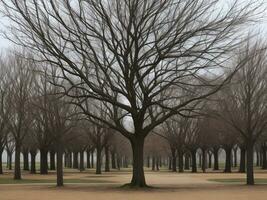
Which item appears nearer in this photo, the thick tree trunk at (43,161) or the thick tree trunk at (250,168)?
the thick tree trunk at (250,168)

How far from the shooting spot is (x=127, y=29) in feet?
91.8

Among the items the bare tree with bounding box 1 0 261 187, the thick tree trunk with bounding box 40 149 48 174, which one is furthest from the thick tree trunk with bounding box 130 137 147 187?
the thick tree trunk with bounding box 40 149 48 174

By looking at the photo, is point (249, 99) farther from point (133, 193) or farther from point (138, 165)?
point (133, 193)

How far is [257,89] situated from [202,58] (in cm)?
610

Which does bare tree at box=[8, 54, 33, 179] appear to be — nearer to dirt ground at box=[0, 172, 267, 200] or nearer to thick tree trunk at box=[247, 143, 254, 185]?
dirt ground at box=[0, 172, 267, 200]

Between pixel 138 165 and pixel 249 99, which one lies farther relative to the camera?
pixel 249 99

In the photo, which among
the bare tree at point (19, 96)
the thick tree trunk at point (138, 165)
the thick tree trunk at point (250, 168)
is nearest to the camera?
the thick tree trunk at point (138, 165)

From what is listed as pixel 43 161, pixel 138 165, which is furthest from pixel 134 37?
pixel 43 161

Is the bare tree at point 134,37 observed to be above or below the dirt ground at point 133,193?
above

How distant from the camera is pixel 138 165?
29.8 m

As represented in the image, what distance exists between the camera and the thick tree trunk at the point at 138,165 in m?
29.4

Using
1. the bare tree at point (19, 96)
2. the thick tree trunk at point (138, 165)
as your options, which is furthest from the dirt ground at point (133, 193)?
the bare tree at point (19, 96)

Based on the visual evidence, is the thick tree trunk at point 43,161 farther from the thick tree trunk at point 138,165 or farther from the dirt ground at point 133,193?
the thick tree trunk at point 138,165

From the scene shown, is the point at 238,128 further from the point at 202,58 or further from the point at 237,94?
the point at 202,58
